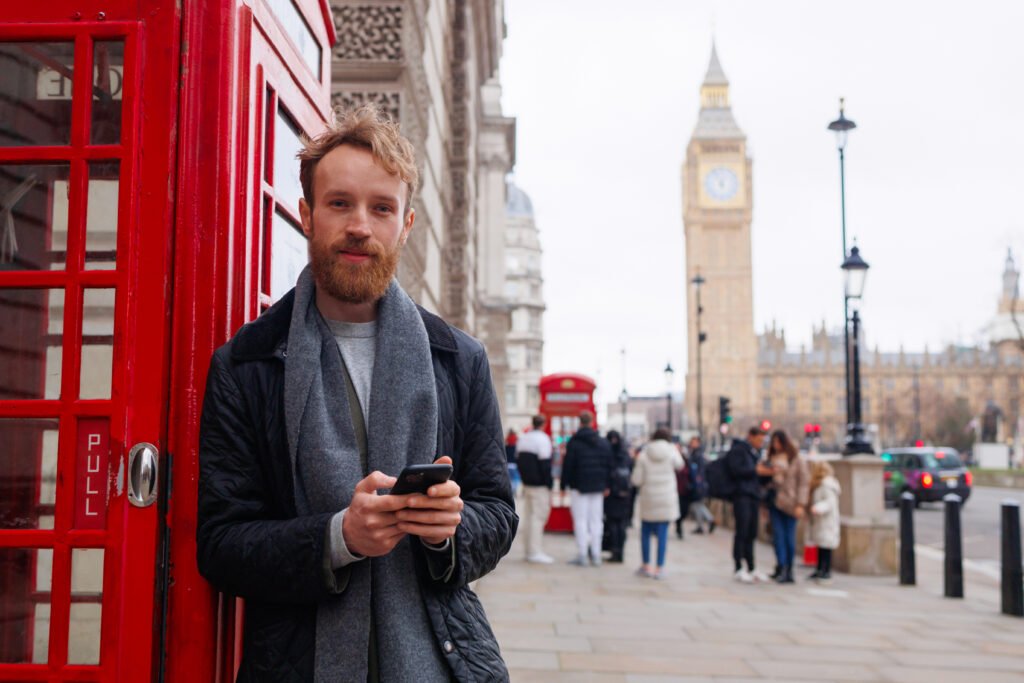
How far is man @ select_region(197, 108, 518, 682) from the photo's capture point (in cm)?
192

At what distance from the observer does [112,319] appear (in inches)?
86.3

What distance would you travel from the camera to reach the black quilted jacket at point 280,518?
1.92 m

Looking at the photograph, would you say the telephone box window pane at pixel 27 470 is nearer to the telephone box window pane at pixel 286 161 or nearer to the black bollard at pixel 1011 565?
the telephone box window pane at pixel 286 161

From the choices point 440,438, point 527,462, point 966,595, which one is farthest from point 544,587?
point 440,438

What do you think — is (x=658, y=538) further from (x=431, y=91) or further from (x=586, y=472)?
(x=431, y=91)

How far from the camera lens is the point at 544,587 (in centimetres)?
1019

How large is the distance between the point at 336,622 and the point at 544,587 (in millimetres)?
8513

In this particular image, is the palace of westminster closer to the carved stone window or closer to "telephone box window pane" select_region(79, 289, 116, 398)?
the carved stone window

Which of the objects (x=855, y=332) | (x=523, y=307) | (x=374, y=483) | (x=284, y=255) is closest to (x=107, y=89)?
(x=284, y=255)

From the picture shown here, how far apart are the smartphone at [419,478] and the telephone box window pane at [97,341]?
83cm

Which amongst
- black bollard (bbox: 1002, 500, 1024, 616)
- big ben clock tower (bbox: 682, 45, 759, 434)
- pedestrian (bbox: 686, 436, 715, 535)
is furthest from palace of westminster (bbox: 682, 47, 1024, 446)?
black bollard (bbox: 1002, 500, 1024, 616)

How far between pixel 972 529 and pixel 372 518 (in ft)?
66.8

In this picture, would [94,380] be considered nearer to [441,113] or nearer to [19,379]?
[19,379]

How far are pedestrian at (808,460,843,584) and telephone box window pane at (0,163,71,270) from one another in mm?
10116
